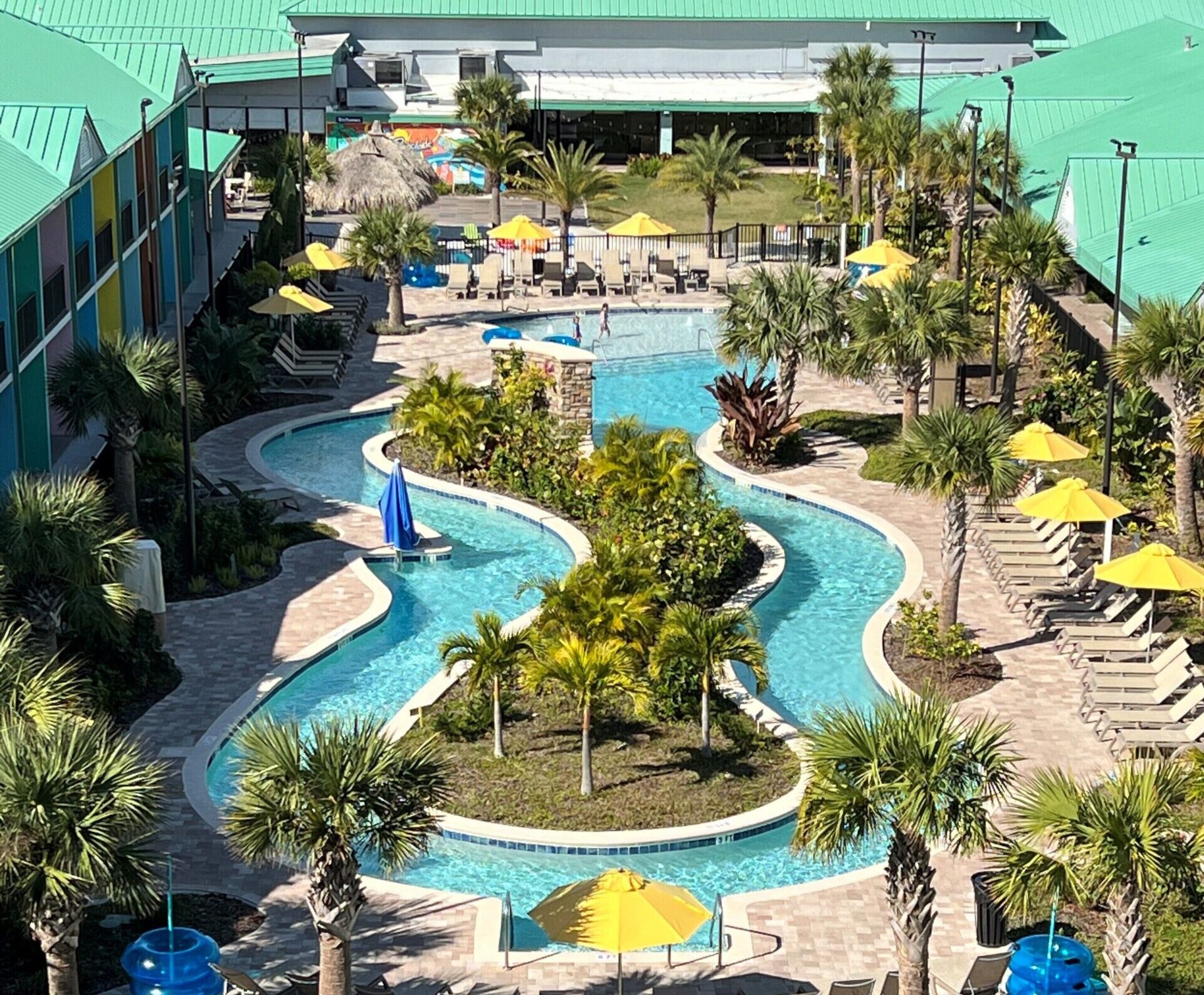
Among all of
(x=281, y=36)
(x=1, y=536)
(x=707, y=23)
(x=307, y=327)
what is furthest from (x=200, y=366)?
(x=707, y=23)

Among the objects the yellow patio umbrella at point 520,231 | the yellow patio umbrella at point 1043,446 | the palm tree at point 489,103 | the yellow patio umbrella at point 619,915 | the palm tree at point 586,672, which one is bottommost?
the yellow patio umbrella at point 619,915

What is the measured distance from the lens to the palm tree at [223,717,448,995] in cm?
1725

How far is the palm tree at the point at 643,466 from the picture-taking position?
32438mm

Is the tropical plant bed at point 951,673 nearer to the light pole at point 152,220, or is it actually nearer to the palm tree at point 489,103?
the light pole at point 152,220

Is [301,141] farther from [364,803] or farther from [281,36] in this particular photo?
[364,803]

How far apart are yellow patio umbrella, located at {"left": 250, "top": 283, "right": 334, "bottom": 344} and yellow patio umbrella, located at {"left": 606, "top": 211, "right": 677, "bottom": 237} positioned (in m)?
12.5

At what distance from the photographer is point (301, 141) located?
51.8 metres

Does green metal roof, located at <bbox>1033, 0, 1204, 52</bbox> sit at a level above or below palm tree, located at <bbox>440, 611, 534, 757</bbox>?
above

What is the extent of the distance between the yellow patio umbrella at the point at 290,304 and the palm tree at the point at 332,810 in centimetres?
2636

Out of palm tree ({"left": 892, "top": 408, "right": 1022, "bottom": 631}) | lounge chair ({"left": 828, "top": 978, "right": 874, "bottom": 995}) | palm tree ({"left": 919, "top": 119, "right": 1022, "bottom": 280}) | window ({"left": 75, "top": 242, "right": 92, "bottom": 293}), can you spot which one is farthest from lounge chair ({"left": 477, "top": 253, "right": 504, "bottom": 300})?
lounge chair ({"left": 828, "top": 978, "right": 874, "bottom": 995})

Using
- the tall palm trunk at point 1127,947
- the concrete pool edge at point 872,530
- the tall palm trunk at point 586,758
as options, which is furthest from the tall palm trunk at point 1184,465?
the tall palm trunk at point 1127,947

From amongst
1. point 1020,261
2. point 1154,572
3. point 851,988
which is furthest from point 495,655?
point 1020,261

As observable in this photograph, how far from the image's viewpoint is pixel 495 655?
2488 centimetres

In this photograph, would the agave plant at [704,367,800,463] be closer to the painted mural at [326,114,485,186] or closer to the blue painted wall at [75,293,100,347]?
the blue painted wall at [75,293,100,347]
